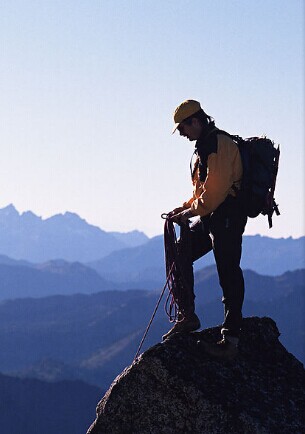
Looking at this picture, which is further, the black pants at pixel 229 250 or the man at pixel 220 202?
the black pants at pixel 229 250

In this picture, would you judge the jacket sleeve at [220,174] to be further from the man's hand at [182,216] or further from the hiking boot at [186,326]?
the hiking boot at [186,326]

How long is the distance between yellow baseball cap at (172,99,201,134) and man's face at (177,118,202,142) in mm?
61

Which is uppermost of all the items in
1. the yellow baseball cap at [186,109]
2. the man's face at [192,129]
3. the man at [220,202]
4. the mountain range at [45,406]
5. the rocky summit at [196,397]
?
the mountain range at [45,406]

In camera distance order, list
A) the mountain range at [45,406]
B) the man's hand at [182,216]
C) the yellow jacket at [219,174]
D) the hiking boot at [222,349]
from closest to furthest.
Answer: the yellow jacket at [219,174]
the hiking boot at [222,349]
the man's hand at [182,216]
the mountain range at [45,406]

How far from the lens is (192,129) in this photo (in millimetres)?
7809

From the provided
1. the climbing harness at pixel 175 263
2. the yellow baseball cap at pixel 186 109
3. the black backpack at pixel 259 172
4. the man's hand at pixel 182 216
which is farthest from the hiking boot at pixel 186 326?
the yellow baseball cap at pixel 186 109

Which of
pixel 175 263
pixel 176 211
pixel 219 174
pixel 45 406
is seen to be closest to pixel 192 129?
pixel 219 174

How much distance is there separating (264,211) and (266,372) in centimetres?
190

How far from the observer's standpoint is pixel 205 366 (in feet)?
26.1

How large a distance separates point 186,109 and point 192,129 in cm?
22

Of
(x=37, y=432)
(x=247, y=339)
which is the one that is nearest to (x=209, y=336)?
(x=247, y=339)

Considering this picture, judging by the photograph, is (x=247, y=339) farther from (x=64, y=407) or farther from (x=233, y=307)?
(x=64, y=407)

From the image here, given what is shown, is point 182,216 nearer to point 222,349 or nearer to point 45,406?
point 222,349

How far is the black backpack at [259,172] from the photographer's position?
7723 mm
